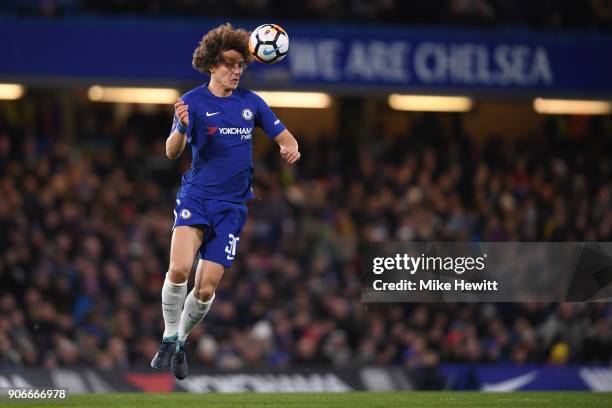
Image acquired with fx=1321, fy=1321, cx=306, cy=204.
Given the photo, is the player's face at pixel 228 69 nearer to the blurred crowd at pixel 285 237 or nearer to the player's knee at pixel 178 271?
the player's knee at pixel 178 271

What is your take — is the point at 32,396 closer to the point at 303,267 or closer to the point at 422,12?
the point at 303,267

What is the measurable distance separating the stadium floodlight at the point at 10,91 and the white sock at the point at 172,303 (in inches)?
496

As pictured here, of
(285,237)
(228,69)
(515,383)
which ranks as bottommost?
(285,237)

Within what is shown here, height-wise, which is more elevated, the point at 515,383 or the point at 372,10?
the point at 372,10

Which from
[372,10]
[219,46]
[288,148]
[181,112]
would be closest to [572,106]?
[372,10]

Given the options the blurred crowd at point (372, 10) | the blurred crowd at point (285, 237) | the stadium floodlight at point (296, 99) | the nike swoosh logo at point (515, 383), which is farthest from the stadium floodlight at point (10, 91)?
the nike swoosh logo at point (515, 383)

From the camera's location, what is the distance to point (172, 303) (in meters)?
10.9

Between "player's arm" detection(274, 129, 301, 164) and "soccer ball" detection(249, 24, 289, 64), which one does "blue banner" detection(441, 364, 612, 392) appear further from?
"soccer ball" detection(249, 24, 289, 64)

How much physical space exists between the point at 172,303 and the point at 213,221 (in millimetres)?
809

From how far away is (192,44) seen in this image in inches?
884

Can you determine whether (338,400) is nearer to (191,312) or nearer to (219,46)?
(191,312)

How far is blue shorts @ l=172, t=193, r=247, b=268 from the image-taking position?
10.5 meters

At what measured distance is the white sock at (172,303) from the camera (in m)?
10.8

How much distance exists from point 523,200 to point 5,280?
30.8 ft
